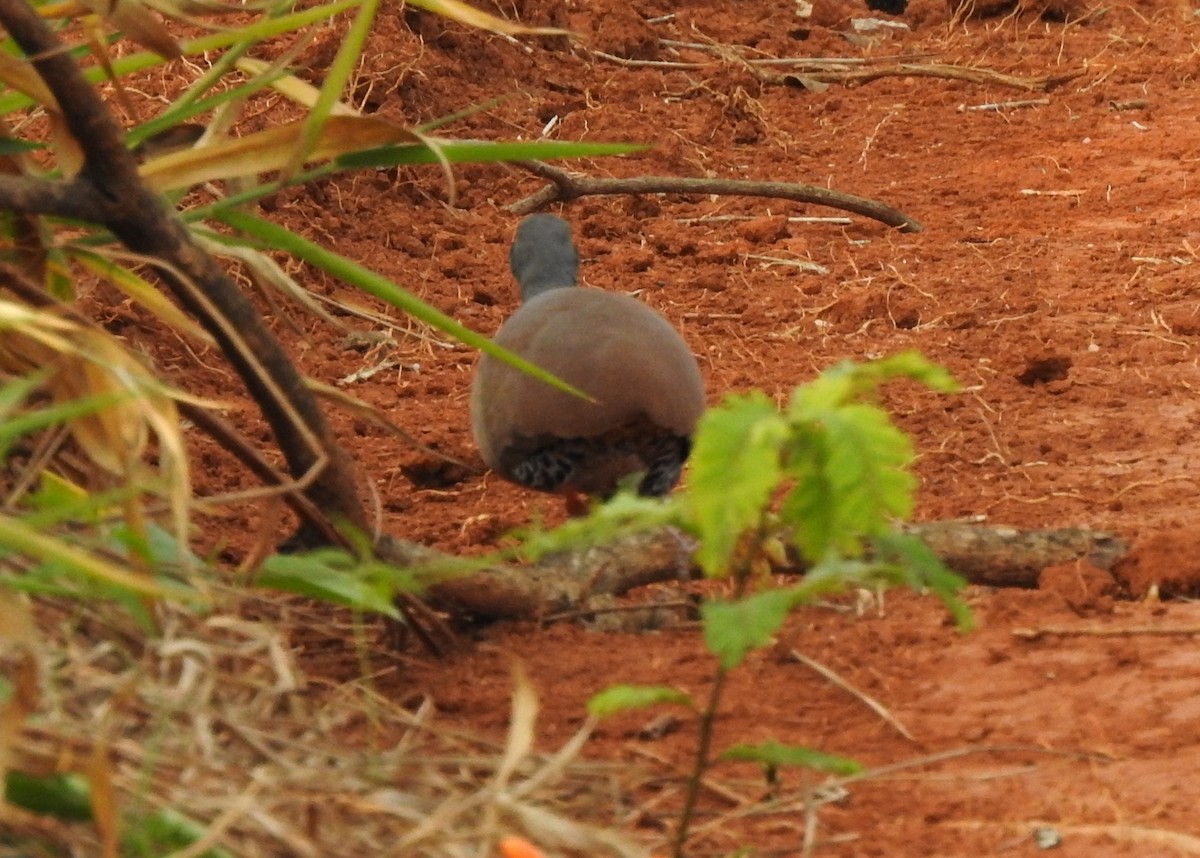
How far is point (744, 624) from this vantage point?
1563mm

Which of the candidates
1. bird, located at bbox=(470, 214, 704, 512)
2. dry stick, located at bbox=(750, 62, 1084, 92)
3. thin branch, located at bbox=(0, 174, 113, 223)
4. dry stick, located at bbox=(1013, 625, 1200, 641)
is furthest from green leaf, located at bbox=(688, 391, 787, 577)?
dry stick, located at bbox=(750, 62, 1084, 92)

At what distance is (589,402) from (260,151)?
99 centimetres

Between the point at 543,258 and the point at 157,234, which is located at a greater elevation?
the point at 157,234

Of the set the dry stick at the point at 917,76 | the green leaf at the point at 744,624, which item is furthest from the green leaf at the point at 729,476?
the dry stick at the point at 917,76

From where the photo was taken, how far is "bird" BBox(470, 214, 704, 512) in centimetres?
312

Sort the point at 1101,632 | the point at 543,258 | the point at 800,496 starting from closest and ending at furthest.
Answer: the point at 800,496 → the point at 1101,632 → the point at 543,258

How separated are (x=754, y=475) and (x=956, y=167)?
6.05 metres

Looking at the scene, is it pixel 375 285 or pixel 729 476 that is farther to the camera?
pixel 375 285

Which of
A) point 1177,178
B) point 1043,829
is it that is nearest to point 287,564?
point 1043,829

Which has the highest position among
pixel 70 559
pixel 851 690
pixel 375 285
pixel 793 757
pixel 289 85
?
pixel 289 85

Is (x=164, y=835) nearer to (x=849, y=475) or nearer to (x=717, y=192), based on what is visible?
(x=849, y=475)

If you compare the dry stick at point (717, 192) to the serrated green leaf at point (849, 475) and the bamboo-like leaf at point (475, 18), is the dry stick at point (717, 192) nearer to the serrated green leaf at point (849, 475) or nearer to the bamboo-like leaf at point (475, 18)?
the bamboo-like leaf at point (475, 18)

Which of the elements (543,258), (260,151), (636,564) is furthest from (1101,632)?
(543,258)

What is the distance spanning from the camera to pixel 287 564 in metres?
2.00
